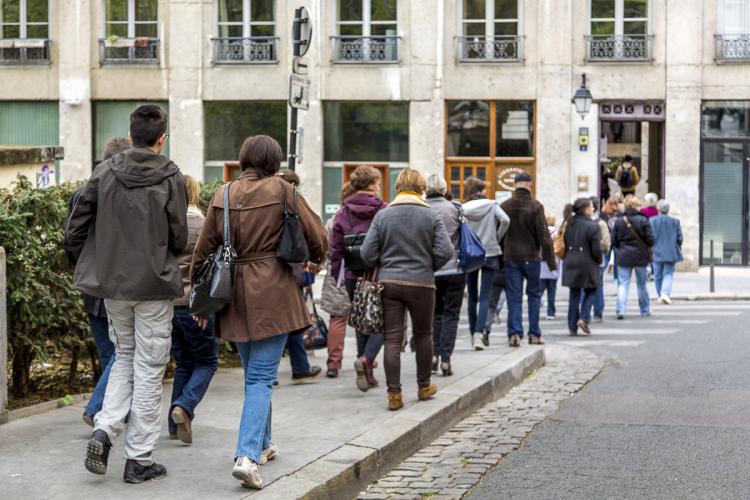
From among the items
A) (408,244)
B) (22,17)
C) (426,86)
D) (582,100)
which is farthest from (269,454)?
(22,17)

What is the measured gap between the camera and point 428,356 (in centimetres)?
970

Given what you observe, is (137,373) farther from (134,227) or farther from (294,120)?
(294,120)

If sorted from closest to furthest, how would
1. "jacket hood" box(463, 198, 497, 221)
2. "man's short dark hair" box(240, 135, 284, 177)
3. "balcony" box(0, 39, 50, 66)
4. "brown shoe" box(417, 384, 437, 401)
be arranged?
"man's short dark hair" box(240, 135, 284, 177), "brown shoe" box(417, 384, 437, 401), "jacket hood" box(463, 198, 497, 221), "balcony" box(0, 39, 50, 66)

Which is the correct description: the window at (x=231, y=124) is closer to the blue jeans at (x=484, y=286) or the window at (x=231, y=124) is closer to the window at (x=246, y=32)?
the window at (x=246, y=32)

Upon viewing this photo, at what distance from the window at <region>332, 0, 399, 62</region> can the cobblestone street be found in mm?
18529

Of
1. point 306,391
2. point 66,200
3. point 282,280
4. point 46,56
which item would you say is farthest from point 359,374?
point 46,56

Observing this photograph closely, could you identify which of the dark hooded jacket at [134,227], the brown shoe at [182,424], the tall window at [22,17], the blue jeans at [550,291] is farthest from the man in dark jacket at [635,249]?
the tall window at [22,17]

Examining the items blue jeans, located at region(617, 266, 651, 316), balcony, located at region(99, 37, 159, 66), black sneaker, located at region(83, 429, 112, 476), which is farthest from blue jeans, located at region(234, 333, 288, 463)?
balcony, located at region(99, 37, 159, 66)

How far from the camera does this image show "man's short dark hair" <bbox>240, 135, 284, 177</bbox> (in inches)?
278

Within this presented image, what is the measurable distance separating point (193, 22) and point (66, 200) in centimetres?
2228

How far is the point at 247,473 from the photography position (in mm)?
6562

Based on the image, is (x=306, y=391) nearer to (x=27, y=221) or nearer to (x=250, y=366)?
(x=27, y=221)

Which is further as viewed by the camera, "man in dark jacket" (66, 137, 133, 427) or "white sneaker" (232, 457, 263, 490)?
"man in dark jacket" (66, 137, 133, 427)

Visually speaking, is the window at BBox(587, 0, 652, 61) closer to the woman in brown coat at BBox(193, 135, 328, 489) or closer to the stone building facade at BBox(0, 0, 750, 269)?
the stone building facade at BBox(0, 0, 750, 269)
